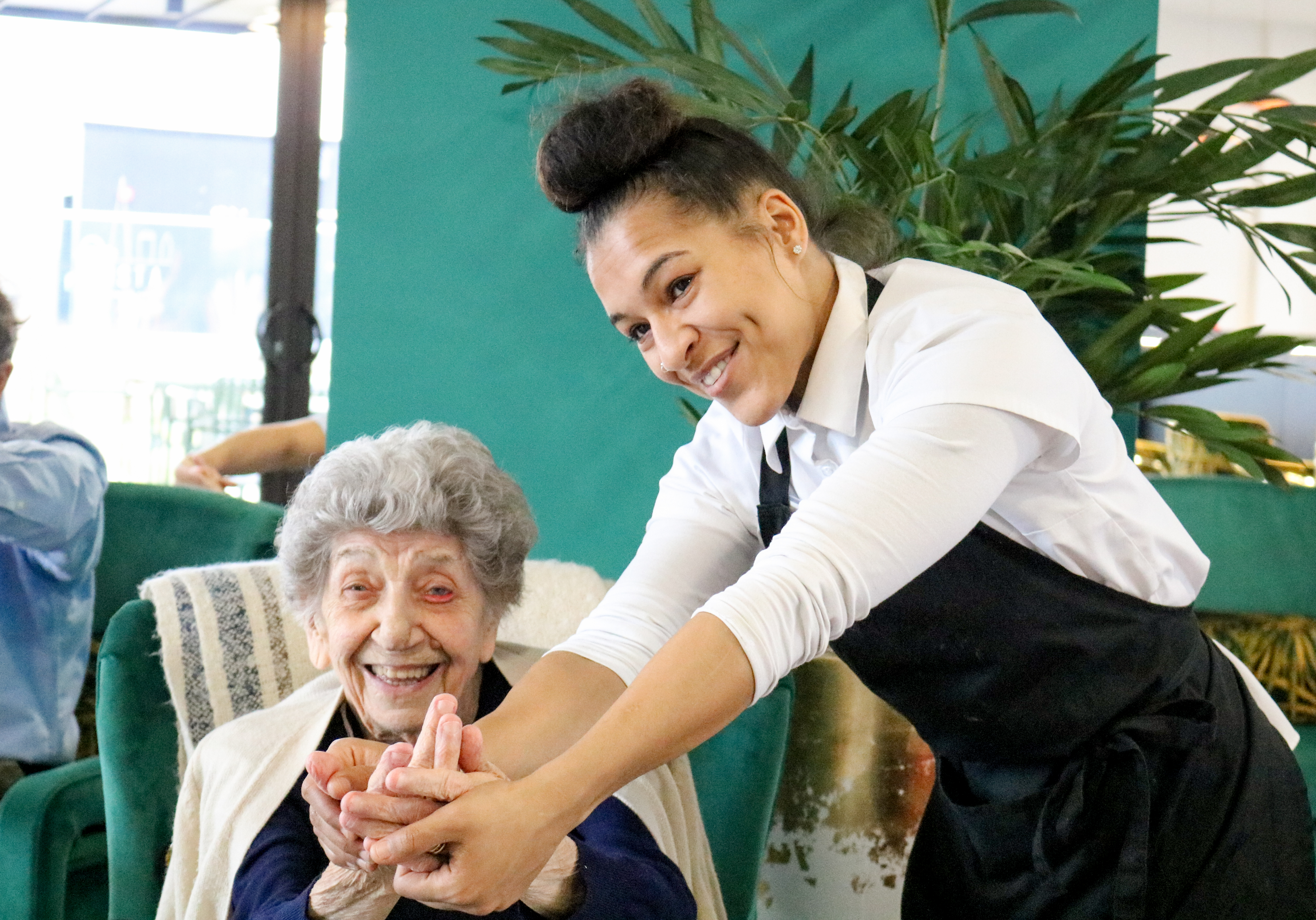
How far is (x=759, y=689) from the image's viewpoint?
36.7 inches

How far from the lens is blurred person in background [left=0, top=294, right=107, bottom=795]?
7.68 ft

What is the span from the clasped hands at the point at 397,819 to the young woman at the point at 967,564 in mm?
51

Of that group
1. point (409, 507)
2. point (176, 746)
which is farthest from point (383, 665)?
point (176, 746)

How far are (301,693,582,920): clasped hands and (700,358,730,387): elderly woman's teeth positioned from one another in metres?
0.38

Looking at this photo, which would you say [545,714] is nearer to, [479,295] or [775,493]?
[775,493]

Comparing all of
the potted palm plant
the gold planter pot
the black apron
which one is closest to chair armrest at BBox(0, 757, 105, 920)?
the gold planter pot

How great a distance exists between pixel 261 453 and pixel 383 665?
1451 millimetres

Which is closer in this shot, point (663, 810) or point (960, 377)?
point (960, 377)

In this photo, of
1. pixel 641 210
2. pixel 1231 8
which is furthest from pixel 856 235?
pixel 1231 8

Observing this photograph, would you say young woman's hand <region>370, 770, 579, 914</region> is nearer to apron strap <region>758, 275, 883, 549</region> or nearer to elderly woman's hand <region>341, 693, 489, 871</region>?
elderly woman's hand <region>341, 693, 489, 871</region>

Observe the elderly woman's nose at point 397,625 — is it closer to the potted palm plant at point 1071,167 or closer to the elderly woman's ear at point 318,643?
the elderly woman's ear at point 318,643

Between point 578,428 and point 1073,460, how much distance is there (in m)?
1.73

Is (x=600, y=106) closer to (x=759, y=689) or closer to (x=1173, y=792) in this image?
(x=759, y=689)

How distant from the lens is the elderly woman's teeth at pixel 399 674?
159 cm
